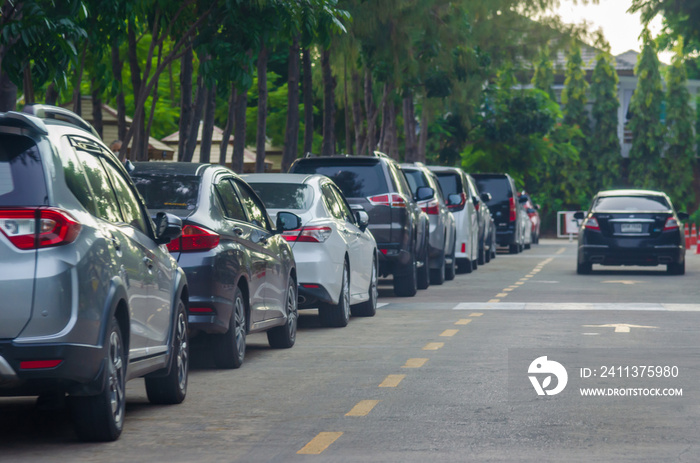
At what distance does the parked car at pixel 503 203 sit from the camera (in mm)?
36531

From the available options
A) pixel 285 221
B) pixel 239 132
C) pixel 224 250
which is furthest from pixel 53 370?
pixel 239 132

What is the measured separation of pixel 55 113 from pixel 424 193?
12897 millimetres

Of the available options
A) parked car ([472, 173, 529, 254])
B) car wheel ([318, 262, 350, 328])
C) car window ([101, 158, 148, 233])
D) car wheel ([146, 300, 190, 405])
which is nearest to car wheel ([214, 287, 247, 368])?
car wheel ([146, 300, 190, 405])

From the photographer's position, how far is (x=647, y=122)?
66.6 meters

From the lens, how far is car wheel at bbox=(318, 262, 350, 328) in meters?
14.5

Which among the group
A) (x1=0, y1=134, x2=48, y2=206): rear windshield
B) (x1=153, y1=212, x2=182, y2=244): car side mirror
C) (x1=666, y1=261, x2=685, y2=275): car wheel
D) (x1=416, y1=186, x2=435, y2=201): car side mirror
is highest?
(x1=0, y1=134, x2=48, y2=206): rear windshield

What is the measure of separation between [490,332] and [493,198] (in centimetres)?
2284

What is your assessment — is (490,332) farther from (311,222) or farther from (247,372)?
(247,372)

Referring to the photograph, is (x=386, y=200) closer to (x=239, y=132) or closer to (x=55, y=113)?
(x=239, y=132)

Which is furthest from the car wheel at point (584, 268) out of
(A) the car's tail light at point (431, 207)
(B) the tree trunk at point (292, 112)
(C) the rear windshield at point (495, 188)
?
(C) the rear windshield at point (495, 188)

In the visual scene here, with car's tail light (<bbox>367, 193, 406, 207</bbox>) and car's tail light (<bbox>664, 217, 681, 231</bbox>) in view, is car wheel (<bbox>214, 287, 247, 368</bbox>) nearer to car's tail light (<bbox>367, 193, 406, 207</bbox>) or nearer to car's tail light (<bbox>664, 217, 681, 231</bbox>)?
car's tail light (<bbox>367, 193, 406, 207</bbox>)

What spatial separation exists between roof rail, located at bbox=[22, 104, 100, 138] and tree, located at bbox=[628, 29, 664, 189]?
196 ft

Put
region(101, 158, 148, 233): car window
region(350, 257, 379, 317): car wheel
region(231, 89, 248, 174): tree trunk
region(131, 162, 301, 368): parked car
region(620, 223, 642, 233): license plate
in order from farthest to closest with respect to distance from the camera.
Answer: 1. region(620, 223, 642, 233): license plate
2. region(231, 89, 248, 174): tree trunk
3. region(350, 257, 379, 317): car wheel
4. region(131, 162, 301, 368): parked car
5. region(101, 158, 148, 233): car window

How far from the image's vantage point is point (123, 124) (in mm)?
22281
